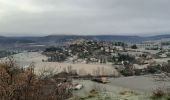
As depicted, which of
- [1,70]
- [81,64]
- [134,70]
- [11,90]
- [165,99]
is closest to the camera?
[165,99]

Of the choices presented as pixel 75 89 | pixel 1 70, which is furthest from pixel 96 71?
pixel 1 70

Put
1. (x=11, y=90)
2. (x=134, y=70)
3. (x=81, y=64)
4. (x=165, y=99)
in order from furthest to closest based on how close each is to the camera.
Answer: (x=81, y=64) → (x=134, y=70) → (x=11, y=90) → (x=165, y=99)

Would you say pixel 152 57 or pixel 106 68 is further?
pixel 152 57

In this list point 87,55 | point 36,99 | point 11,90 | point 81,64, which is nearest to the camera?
point 11,90

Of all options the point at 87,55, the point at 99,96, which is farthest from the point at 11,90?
the point at 87,55

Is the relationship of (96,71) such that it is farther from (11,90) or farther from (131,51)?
(11,90)

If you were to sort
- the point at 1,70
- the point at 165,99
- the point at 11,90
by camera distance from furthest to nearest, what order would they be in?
the point at 1,70, the point at 11,90, the point at 165,99

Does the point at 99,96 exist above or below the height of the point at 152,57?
above

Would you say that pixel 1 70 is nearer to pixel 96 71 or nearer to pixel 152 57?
pixel 96 71

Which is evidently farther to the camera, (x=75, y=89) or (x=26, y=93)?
(x=75, y=89)
